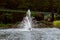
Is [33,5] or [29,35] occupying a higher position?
[33,5]

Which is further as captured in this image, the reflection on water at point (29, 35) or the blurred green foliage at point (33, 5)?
the blurred green foliage at point (33, 5)

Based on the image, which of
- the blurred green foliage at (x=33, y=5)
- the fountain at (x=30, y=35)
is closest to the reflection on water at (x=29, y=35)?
the fountain at (x=30, y=35)

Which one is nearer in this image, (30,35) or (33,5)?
(30,35)

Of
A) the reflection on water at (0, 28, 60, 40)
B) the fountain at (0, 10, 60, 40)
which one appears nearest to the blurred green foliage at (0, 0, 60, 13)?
the fountain at (0, 10, 60, 40)

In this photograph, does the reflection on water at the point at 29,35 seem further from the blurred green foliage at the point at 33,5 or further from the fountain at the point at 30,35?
the blurred green foliage at the point at 33,5

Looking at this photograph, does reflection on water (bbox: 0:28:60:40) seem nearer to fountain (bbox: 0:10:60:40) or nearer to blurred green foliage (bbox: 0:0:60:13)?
fountain (bbox: 0:10:60:40)

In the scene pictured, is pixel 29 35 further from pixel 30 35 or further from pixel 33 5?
pixel 33 5

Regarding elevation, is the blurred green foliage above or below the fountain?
above

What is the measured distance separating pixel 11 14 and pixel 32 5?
564cm

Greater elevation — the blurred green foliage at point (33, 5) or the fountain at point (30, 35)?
the blurred green foliage at point (33, 5)

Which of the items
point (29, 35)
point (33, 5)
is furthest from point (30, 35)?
point (33, 5)

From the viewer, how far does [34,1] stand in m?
30.0

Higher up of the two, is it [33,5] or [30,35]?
[33,5]

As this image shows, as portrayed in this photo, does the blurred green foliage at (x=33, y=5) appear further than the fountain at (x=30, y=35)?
Yes
